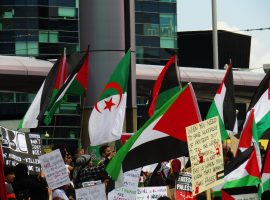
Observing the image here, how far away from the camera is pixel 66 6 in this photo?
8631 centimetres

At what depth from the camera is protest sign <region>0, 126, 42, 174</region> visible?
1627 cm

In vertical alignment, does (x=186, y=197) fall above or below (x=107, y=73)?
below

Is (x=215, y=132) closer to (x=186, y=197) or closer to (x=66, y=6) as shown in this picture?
(x=186, y=197)

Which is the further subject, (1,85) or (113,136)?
(1,85)

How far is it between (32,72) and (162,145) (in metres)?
22.1

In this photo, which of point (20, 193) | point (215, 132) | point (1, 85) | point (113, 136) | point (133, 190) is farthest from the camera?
point (1, 85)

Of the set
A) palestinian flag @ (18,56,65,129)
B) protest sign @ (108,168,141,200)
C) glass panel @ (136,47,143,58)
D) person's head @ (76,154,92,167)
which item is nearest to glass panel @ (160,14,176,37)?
glass panel @ (136,47,143,58)

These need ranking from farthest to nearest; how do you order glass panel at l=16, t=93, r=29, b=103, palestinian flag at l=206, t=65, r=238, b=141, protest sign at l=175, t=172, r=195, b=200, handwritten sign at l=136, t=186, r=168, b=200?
glass panel at l=16, t=93, r=29, b=103 < palestinian flag at l=206, t=65, r=238, b=141 < protest sign at l=175, t=172, r=195, b=200 < handwritten sign at l=136, t=186, r=168, b=200

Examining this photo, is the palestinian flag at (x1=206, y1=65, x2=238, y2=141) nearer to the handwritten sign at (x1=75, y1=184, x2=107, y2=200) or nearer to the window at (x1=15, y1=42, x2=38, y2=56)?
the handwritten sign at (x1=75, y1=184, x2=107, y2=200)

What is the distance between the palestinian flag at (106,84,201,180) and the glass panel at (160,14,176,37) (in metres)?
79.9

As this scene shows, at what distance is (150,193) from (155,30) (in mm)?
78551

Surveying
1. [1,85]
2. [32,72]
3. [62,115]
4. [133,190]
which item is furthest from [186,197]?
[62,115]

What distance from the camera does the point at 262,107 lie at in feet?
52.6

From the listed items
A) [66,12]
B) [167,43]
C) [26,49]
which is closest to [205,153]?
[26,49]
